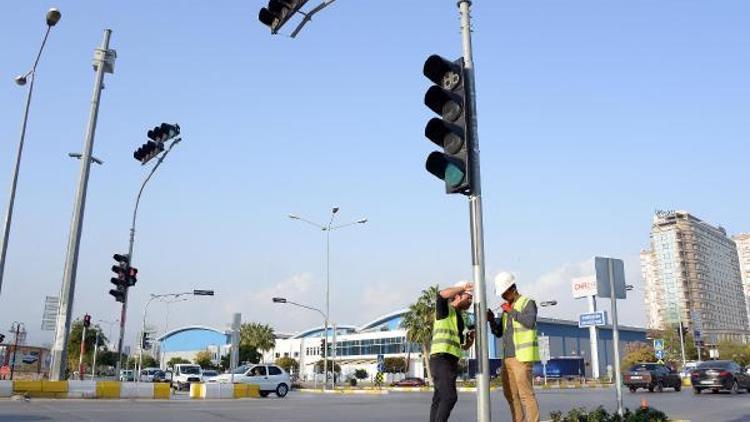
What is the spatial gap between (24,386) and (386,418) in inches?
469

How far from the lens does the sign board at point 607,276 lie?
33.6 ft

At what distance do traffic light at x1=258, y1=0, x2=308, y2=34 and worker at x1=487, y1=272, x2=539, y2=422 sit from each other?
155 inches

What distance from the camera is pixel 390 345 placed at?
3435 inches

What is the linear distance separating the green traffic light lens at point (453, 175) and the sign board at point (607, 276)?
5246 millimetres

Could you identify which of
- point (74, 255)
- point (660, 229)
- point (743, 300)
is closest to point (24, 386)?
point (74, 255)

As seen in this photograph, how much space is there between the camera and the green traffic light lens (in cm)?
589

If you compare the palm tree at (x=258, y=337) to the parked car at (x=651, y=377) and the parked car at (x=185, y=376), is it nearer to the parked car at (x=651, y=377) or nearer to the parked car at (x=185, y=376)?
the parked car at (x=185, y=376)

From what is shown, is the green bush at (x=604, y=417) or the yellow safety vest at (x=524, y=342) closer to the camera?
the yellow safety vest at (x=524, y=342)

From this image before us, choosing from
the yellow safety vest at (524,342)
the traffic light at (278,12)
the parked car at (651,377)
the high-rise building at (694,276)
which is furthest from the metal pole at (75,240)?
the high-rise building at (694,276)

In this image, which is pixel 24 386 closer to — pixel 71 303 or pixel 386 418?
pixel 71 303

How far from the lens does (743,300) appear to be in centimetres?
17175

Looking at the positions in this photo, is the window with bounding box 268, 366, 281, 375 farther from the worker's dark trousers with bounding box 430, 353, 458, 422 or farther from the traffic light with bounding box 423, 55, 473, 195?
the traffic light with bounding box 423, 55, 473, 195

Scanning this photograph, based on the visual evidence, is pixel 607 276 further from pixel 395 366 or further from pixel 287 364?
pixel 287 364

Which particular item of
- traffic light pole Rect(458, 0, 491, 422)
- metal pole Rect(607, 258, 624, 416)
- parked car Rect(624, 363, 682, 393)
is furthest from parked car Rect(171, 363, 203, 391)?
traffic light pole Rect(458, 0, 491, 422)
